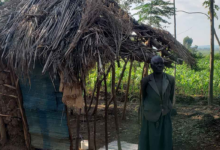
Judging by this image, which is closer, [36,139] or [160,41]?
[36,139]

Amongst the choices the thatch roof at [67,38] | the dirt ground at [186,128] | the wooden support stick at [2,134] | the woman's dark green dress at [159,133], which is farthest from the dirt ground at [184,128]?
the thatch roof at [67,38]

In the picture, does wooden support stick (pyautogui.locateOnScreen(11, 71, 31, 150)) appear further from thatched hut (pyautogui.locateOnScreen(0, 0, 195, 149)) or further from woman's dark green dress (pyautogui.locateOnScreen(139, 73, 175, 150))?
woman's dark green dress (pyautogui.locateOnScreen(139, 73, 175, 150))

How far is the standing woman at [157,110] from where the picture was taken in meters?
3.62

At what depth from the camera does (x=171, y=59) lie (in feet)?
16.1

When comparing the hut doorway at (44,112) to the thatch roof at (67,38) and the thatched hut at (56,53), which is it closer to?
the thatched hut at (56,53)

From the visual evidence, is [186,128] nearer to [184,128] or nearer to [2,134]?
[184,128]

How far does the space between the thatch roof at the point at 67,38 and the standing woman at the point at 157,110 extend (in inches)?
22.4

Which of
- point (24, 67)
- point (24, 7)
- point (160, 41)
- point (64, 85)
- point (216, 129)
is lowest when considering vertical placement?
point (216, 129)

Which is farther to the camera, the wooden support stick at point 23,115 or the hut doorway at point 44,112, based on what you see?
the wooden support stick at point 23,115

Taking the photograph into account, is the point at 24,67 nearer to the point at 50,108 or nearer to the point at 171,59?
the point at 50,108

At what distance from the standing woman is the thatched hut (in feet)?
1.72

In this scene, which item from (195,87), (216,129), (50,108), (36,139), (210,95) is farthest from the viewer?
(195,87)

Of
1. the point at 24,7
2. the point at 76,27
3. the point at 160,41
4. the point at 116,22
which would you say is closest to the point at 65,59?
the point at 76,27

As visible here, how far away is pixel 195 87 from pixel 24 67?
8.81 meters
